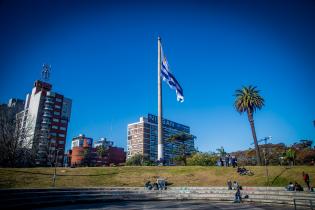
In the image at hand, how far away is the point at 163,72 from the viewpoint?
139 ft

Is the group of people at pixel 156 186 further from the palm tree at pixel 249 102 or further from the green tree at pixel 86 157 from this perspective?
the green tree at pixel 86 157

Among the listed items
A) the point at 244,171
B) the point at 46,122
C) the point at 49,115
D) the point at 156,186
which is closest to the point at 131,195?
the point at 156,186

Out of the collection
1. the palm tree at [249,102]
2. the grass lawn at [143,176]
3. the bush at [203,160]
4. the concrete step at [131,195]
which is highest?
the palm tree at [249,102]

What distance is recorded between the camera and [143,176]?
36.1 metres

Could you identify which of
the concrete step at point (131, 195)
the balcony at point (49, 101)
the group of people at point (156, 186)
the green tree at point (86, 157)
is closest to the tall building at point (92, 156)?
the green tree at point (86, 157)

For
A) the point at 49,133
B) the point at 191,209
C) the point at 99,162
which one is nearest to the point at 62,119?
the point at 49,133

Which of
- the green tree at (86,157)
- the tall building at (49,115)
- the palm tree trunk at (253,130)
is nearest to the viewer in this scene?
the palm tree trunk at (253,130)

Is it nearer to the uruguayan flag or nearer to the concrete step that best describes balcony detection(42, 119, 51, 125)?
the uruguayan flag

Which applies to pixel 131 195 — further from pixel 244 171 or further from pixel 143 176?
pixel 244 171

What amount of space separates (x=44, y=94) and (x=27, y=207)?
123435 millimetres

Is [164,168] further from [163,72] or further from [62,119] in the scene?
[62,119]

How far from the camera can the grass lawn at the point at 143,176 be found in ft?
97.4

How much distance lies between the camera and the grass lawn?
29689 millimetres

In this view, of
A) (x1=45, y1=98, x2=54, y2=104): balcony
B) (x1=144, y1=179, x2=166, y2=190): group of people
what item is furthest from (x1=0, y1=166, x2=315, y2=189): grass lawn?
(x1=45, y1=98, x2=54, y2=104): balcony
